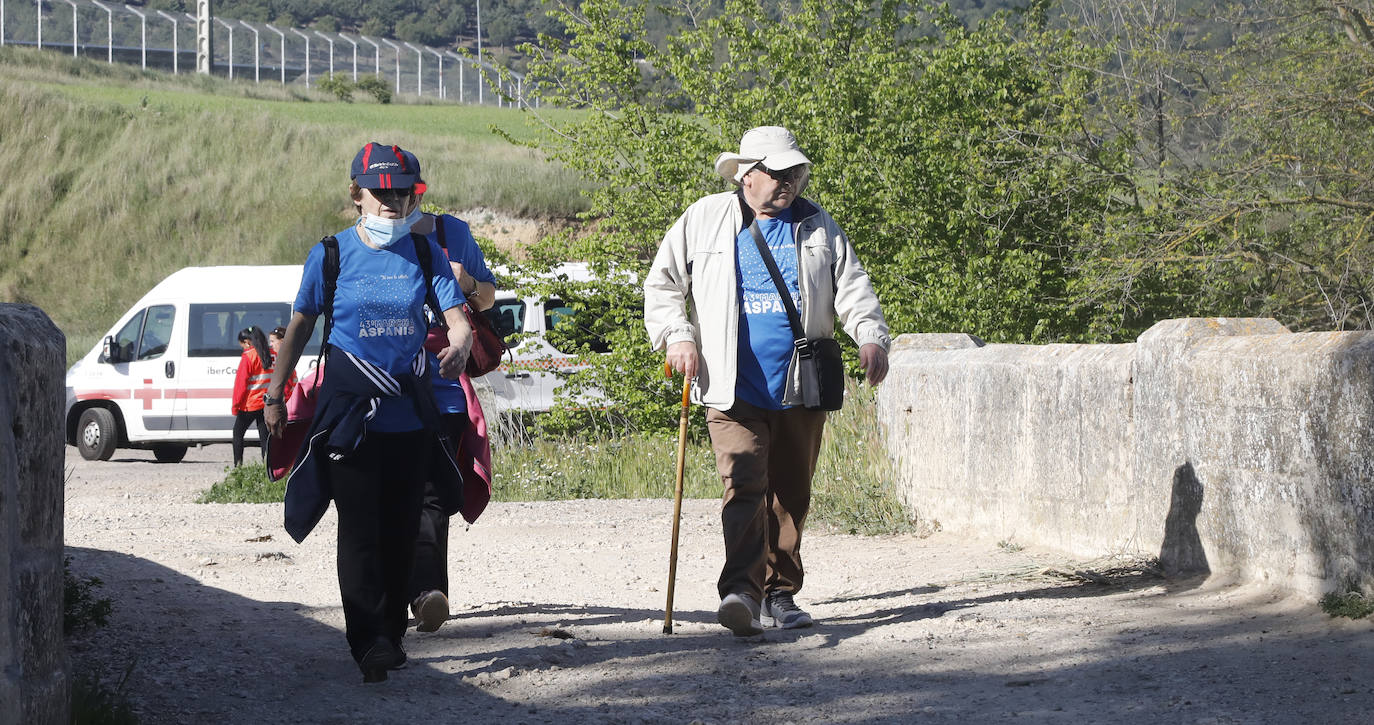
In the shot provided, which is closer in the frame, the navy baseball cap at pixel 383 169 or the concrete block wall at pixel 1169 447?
the navy baseball cap at pixel 383 169

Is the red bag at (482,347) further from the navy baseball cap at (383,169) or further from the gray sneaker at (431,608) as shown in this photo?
the gray sneaker at (431,608)

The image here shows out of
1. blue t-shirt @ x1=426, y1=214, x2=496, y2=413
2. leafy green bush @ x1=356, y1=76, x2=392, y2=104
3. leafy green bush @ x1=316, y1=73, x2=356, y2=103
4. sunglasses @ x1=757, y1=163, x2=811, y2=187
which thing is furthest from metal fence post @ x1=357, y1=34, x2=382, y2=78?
sunglasses @ x1=757, y1=163, x2=811, y2=187

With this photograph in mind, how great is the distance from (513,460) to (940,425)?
640cm

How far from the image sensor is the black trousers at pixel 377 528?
4820 mm

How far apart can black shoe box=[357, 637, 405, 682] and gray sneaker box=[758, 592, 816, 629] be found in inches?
61.8

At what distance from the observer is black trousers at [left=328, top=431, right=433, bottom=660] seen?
4.82 meters

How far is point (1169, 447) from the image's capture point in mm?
6250

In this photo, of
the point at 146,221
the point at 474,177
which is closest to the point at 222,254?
the point at 146,221

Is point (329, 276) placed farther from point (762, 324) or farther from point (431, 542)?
point (762, 324)

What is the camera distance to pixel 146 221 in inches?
1545

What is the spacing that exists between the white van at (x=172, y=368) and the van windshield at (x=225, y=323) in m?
0.01

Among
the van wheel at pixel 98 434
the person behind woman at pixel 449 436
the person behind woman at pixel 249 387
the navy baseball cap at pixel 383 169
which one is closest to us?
the navy baseball cap at pixel 383 169

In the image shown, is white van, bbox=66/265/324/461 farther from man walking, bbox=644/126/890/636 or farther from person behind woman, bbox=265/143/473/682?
person behind woman, bbox=265/143/473/682

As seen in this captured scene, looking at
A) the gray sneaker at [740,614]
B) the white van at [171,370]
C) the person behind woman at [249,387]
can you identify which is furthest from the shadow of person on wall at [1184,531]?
Answer: the white van at [171,370]
